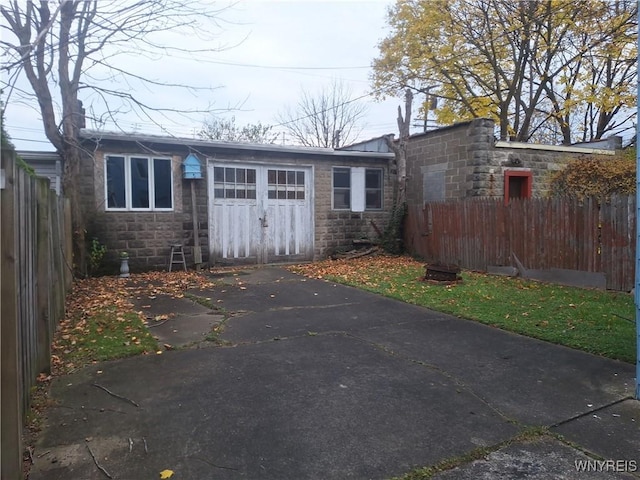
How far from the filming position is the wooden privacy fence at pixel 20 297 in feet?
7.55

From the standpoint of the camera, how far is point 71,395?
3.62m

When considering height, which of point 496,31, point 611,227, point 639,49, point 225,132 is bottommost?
point 611,227

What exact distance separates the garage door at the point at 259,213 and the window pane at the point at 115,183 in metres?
1.97

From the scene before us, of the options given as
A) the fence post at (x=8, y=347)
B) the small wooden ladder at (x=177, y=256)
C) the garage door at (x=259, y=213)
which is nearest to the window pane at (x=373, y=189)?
the garage door at (x=259, y=213)

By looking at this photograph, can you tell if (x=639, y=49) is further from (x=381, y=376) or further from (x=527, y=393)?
(x=381, y=376)

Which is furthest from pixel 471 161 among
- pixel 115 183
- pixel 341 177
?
pixel 115 183

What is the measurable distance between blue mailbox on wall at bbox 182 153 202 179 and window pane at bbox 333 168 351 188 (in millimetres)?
3940

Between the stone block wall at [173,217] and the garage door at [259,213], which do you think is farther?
the garage door at [259,213]

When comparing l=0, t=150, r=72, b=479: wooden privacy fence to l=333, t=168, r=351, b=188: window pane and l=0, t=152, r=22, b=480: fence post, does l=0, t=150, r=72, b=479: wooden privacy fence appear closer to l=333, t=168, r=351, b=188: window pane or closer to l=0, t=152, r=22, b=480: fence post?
l=0, t=152, r=22, b=480: fence post

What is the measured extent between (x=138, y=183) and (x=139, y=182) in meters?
0.03

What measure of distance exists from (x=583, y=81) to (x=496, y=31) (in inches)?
213

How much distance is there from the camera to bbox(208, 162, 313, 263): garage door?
1121cm

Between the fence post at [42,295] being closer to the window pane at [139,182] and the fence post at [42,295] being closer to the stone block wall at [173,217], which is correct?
the stone block wall at [173,217]

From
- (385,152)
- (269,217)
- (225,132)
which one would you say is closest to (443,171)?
(385,152)
